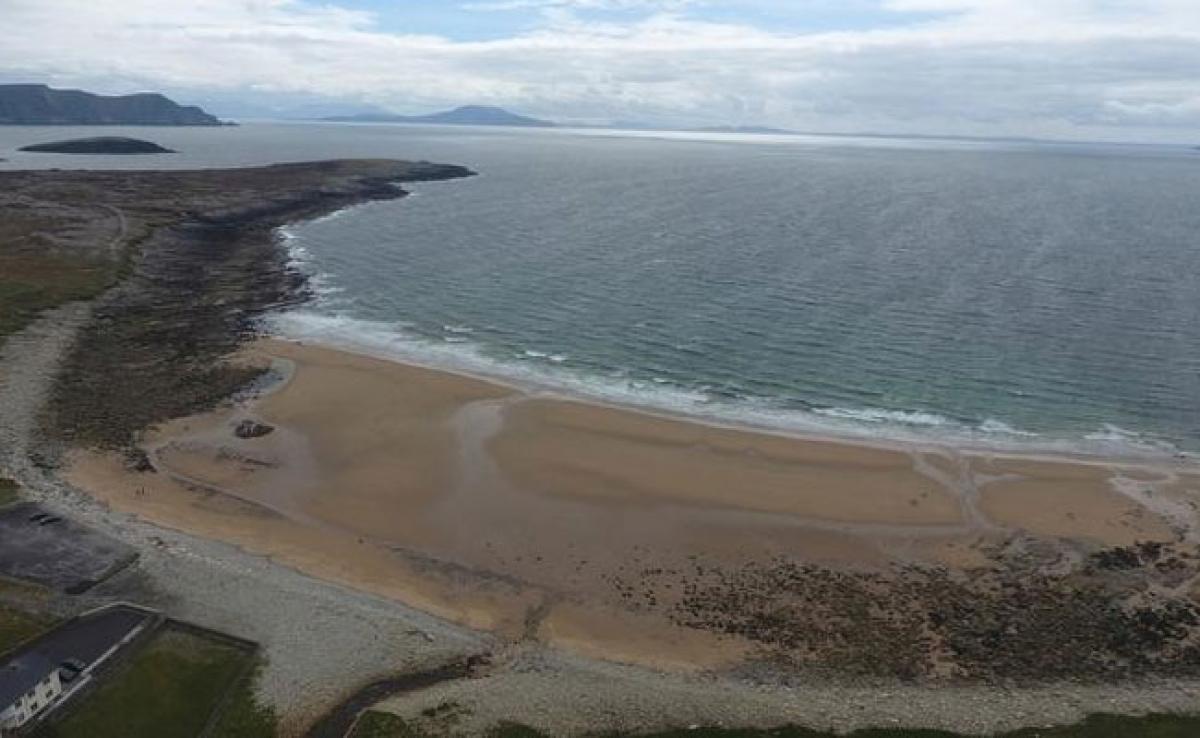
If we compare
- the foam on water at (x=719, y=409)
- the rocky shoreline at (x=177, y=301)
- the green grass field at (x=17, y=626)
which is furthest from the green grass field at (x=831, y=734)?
the rocky shoreline at (x=177, y=301)

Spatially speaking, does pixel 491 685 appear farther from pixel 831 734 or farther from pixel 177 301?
pixel 177 301

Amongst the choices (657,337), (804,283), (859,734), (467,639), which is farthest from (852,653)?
(804,283)

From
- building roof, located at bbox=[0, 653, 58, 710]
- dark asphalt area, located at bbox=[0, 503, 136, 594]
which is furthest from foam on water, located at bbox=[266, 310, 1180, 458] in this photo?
building roof, located at bbox=[0, 653, 58, 710]

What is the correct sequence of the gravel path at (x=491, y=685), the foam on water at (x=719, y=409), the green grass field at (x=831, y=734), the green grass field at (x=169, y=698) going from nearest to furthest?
the green grass field at (x=169, y=698), the green grass field at (x=831, y=734), the gravel path at (x=491, y=685), the foam on water at (x=719, y=409)

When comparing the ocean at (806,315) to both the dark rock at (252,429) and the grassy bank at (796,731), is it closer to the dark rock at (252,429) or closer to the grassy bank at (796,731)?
the dark rock at (252,429)

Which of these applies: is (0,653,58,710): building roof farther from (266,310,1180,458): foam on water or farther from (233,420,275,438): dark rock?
(266,310,1180,458): foam on water

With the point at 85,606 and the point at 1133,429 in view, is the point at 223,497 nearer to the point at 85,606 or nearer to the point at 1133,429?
the point at 85,606

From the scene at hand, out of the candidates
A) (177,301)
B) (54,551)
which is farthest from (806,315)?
Result: (54,551)
